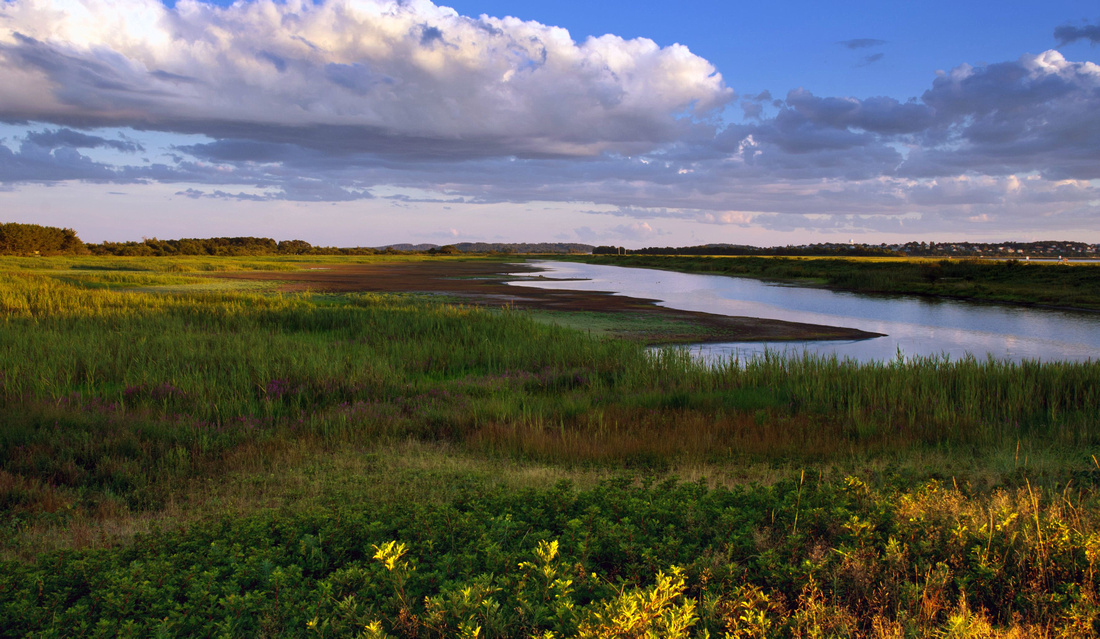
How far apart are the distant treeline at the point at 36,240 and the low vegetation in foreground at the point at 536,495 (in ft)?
313

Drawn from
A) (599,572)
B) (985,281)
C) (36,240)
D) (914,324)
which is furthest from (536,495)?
(36,240)

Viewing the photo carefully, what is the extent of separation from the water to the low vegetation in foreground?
5.99m

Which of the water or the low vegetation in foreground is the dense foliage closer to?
the low vegetation in foreground

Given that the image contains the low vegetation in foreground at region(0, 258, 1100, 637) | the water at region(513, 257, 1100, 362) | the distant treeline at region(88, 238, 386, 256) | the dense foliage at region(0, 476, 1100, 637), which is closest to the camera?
the dense foliage at region(0, 476, 1100, 637)

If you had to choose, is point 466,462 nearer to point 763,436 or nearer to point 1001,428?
point 763,436

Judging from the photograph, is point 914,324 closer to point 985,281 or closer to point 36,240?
point 985,281

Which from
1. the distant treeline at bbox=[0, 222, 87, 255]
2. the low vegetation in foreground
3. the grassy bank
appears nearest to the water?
the grassy bank

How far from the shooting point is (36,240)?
9175cm

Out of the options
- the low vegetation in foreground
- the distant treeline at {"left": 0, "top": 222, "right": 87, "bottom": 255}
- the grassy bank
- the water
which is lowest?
the water

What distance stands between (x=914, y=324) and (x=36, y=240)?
11488 cm

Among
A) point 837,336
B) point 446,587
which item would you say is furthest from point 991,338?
point 446,587

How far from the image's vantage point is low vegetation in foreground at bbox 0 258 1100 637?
3775mm

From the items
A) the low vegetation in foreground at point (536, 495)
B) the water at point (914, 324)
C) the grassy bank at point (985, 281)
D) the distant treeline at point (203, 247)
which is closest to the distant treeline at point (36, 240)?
the distant treeline at point (203, 247)

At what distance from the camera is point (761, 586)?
412 cm
